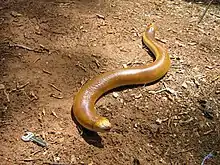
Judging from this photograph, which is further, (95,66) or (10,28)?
(10,28)

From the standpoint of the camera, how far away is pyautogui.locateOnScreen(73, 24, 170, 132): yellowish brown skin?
9.21ft

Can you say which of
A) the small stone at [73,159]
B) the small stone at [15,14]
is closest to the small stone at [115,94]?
the small stone at [73,159]

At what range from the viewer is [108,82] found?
319 centimetres

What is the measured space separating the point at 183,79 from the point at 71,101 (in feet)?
3.39

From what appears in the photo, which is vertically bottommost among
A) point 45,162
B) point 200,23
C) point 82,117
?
point 45,162

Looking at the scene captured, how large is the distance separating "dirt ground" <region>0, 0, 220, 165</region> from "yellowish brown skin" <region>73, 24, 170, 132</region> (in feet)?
0.25

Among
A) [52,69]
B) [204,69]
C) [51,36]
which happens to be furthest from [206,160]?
[51,36]

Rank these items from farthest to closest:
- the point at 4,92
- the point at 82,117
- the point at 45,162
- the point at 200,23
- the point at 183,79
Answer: the point at 200,23 → the point at 183,79 → the point at 4,92 → the point at 82,117 → the point at 45,162

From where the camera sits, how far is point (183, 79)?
3.49m

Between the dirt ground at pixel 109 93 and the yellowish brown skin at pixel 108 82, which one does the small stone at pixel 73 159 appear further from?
the yellowish brown skin at pixel 108 82

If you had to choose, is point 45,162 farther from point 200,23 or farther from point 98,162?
point 200,23

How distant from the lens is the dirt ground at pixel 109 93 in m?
2.80

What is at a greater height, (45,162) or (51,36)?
(51,36)

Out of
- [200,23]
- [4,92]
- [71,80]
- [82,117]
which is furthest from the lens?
[200,23]
